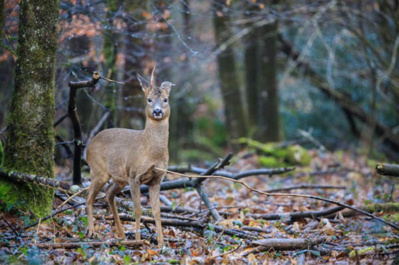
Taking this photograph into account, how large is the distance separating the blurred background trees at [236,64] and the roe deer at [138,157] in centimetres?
208

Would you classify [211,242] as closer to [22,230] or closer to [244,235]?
[244,235]

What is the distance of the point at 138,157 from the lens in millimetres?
5918

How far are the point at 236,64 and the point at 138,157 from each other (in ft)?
42.4

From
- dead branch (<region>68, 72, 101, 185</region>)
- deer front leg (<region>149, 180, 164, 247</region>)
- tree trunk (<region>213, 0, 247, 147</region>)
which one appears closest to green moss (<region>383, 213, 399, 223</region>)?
deer front leg (<region>149, 180, 164, 247</region>)

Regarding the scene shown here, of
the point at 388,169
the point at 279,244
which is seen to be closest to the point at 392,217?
the point at 388,169

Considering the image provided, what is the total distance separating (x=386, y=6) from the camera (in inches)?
556

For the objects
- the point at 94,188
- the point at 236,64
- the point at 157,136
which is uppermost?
the point at 236,64

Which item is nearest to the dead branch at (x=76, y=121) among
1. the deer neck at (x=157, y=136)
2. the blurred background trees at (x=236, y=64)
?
A: the deer neck at (x=157, y=136)

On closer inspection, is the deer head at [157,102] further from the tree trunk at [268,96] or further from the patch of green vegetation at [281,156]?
the tree trunk at [268,96]

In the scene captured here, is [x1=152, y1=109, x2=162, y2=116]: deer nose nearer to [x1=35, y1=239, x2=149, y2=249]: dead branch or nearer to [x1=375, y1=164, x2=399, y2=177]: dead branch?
[x1=35, y1=239, x2=149, y2=249]: dead branch

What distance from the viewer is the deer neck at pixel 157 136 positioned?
19.3 feet

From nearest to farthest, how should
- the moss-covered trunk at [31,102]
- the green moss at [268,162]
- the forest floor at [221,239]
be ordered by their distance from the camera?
the forest floor at [221,239] → the moss-covered trunk at [31,102] → the green moss at [268,162]

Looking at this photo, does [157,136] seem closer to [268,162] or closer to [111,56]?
[111,56]

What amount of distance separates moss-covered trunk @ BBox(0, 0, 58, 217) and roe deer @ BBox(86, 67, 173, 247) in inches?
28.0
